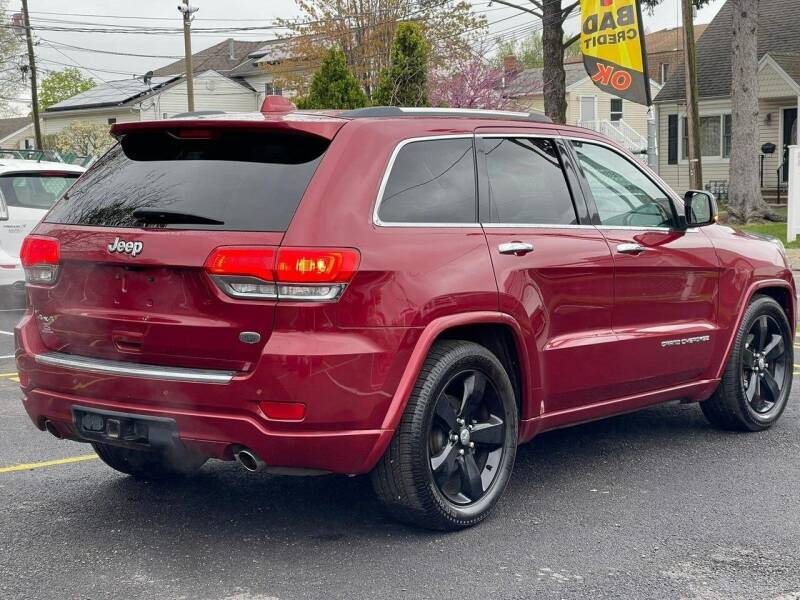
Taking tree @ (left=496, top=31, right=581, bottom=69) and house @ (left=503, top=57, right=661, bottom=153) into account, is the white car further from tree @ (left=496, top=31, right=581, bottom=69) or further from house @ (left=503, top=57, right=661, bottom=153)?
tree @ (left=496, top=31, right=581, bottom=69)

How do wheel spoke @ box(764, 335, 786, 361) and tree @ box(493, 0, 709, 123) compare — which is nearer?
wheel spoke @ box(764, 335, 786, 361)

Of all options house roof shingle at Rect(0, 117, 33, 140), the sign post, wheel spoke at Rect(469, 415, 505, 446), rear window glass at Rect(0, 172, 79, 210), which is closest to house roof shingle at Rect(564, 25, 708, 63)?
house roof shingle at Rect(0, 117, 33, 140)

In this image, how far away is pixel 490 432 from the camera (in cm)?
503

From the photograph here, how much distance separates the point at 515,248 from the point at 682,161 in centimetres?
3611

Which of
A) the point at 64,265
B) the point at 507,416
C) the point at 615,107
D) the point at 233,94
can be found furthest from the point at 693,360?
the point at 233,94

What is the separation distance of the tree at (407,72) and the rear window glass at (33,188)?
15209mm

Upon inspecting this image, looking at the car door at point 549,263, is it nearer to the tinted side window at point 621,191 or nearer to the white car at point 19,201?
the tinted side window at point 621,191

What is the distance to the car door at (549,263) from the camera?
510 centimetres

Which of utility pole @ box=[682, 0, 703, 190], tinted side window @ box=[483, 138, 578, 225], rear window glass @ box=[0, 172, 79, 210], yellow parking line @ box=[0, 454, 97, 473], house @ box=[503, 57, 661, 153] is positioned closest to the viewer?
tinted side window @ box=[483, 138, 578, 225]

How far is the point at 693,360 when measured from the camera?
6.24 meters

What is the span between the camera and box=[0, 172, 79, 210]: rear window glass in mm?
12781

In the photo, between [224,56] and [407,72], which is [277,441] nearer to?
[407,72]

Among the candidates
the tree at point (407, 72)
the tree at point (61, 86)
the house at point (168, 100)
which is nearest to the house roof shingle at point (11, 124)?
the tree at point (61, 86)

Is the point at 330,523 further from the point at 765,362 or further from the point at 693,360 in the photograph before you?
the point at 765,362
